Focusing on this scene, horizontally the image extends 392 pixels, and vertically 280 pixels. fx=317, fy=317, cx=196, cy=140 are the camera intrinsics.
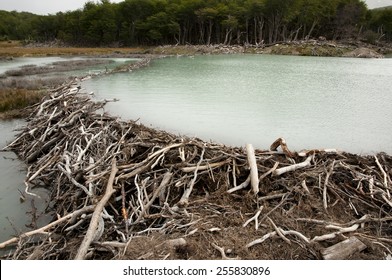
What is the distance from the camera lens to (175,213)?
5.03m

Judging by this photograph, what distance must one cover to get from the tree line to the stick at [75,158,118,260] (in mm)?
64128

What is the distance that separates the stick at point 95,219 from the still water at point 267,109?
13.6 ft

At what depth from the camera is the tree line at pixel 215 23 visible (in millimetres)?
66188

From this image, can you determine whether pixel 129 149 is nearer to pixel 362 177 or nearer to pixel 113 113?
pixel 362 177

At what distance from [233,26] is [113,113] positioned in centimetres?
5988

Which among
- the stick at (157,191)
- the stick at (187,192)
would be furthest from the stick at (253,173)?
the stick at (157,191)

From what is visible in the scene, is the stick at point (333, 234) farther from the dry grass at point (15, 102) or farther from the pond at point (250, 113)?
the dry grass at point (15, 102)

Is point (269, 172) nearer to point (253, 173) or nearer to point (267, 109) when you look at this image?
point (253, 173)

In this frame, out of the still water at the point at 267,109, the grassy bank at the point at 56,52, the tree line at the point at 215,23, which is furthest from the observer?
the tree line at the point at 215,23

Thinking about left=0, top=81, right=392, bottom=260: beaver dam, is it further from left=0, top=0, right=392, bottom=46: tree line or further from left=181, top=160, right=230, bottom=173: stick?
left=0, top=0, right=392, bottom=46: tree line

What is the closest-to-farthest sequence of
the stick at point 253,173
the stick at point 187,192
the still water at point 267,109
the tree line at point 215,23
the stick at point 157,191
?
1. the stick at point 157,191
2. the stick at point 187,192
3. the stick at point 253,173
4. the still water at point 267,109
5. the tree line at point 215,23

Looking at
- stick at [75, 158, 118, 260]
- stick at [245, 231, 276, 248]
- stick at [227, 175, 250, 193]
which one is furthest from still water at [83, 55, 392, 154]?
stick at [245, 231, 276, 248]

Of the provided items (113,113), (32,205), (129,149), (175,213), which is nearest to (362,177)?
(175,213)

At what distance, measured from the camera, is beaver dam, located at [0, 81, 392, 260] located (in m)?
4.34
